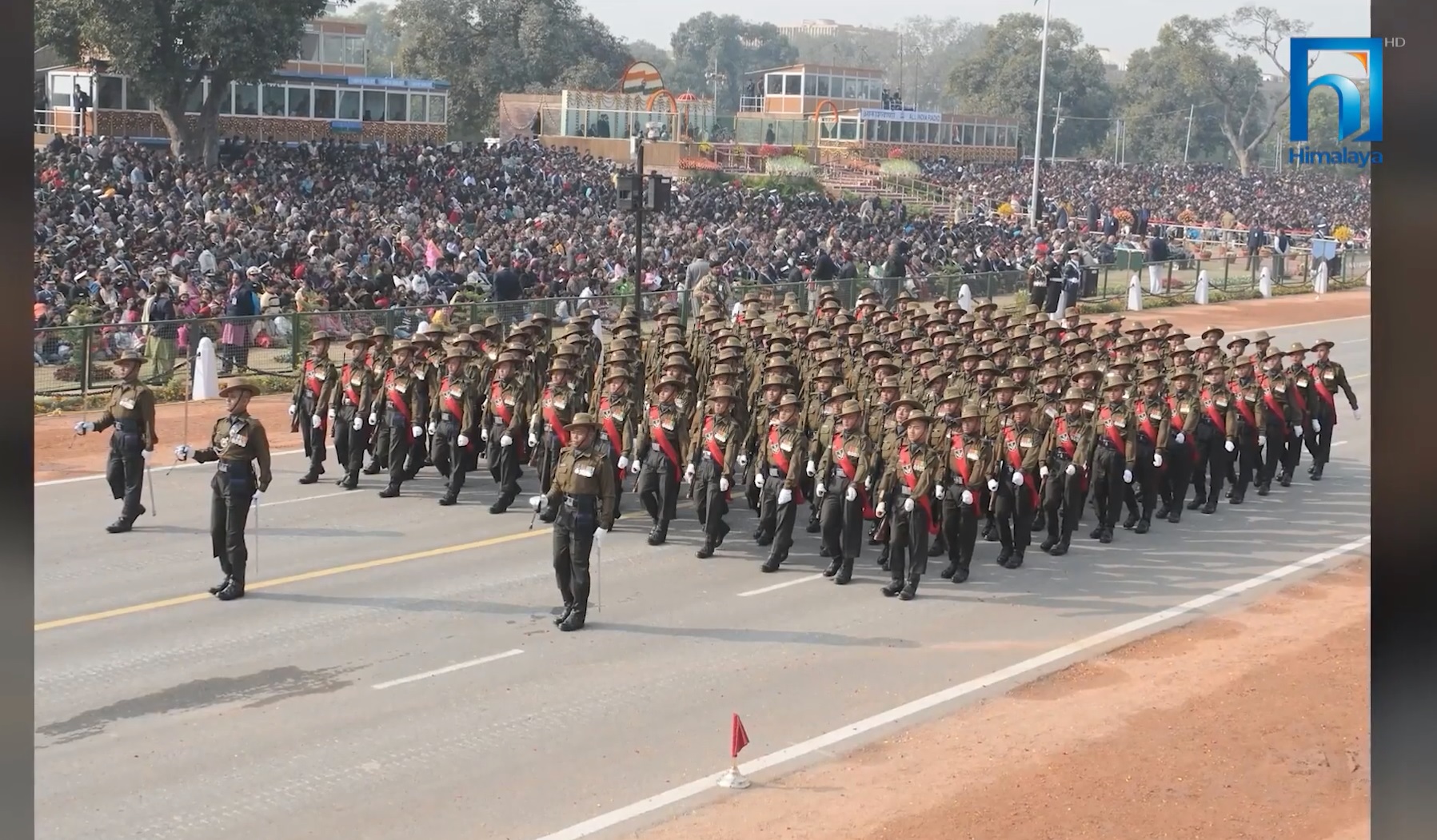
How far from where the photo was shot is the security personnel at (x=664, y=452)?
1692 centimetres

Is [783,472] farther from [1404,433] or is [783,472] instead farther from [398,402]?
[1404,433]

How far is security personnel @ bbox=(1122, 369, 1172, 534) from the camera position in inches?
724

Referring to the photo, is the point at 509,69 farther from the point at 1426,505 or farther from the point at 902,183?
the point at 1426,505

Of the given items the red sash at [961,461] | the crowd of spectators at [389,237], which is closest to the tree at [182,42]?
the crowd of spectators at [389,237]

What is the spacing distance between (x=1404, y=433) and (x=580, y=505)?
9534 millimetres

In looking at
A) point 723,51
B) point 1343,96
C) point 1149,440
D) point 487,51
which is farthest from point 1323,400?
point 723,51

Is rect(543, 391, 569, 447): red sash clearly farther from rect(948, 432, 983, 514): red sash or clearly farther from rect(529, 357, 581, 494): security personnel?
rect(948, 432, 983, 514): red sash

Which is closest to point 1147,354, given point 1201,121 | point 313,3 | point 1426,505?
point 1426,505

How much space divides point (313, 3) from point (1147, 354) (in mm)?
28531

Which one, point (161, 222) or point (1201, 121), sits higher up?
point (1201, 121)

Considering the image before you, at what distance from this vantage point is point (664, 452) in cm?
1691

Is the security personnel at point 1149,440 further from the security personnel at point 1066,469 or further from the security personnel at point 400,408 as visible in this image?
the security personnel at point 400,408

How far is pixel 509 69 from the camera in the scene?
72125 millimetres

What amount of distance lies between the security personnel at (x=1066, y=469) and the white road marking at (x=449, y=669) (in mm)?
6229
